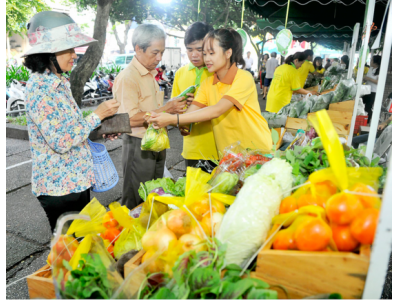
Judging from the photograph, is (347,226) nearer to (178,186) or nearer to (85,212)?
(178,186)

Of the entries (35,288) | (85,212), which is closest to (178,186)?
(85,212)

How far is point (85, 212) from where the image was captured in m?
1.49

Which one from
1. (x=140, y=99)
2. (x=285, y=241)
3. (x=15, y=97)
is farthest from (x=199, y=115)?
(x=15, y=97)

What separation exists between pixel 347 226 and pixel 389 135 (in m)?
1.25

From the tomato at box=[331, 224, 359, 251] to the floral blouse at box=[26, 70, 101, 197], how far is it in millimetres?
1676

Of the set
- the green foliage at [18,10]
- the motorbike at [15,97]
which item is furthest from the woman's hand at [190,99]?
the green foliage at [18,10]

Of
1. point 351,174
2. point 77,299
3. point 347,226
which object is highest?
point 351,174

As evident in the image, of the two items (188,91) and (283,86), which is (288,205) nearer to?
(188,91)

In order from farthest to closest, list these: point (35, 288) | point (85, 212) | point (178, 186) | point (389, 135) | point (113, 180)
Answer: point (113, 180) → point (389, 135) → point (178, 186) → point (85, 212) → point (35, 288)

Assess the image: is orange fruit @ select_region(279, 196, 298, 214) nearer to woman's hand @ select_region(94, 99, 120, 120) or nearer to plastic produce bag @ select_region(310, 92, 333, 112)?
woman's hand @ select_region(94, 99, 120, 120)

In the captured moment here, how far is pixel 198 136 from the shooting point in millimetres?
2865

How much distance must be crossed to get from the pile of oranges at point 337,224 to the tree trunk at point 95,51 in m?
6.57

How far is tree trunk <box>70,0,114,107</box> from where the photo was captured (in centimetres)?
639

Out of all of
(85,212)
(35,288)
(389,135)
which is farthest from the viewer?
(389,135)
